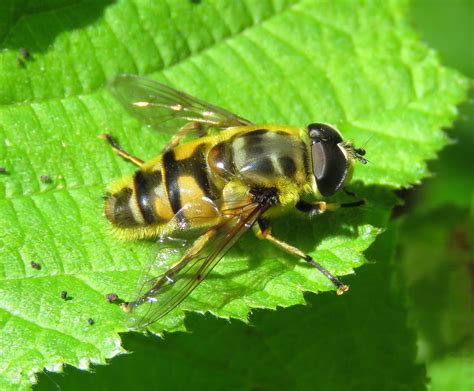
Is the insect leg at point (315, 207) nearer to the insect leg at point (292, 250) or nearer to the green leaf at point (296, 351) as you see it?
the insect leg at point (292, 250)

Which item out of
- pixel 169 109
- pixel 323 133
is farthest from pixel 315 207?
A: pixel 169 109

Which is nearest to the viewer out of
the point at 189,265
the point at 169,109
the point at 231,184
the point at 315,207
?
the point at 189,265

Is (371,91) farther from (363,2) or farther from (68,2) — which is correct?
(68,2)

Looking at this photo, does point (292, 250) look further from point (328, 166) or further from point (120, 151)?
point (120, 151)

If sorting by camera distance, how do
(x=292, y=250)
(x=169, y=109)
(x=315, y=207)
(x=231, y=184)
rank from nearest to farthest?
(x=231, y=184)
(x=292, y=250)
(x=315, y=207)
(x=169, y=109)

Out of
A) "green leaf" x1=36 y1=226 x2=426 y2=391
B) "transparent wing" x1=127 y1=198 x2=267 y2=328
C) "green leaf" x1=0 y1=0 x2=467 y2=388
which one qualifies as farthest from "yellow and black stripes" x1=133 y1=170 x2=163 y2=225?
"green leaf" x1=36 y1=226 x2=426 y2=391

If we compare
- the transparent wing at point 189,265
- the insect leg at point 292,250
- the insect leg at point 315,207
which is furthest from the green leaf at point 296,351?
the transparent wing at point 189,265
